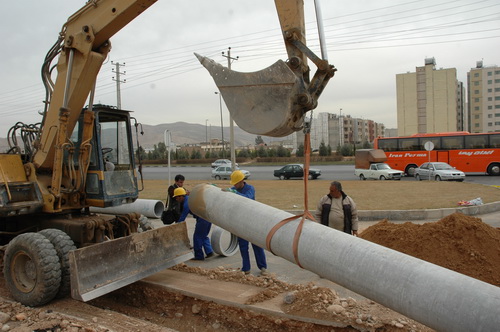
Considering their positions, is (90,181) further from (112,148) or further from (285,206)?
(285,206)

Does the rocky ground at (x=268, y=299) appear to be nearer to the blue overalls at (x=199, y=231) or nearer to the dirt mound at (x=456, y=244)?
the dirt mound at (x=456, y=244)

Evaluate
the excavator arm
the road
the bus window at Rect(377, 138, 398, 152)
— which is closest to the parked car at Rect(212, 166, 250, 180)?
the road

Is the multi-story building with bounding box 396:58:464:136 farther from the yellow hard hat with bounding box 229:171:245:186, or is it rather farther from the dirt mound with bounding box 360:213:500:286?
the yellow hard hat with bounding box 229:171:245:186

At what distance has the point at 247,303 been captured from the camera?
4.99 metres

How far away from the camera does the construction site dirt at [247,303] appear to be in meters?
4.61

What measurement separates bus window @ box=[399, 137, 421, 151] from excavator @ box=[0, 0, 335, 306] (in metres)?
28.2

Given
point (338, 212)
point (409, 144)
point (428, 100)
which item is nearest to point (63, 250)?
point (338, 212)

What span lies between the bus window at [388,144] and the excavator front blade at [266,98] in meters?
30.3

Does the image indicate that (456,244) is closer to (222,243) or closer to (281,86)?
(222,243)

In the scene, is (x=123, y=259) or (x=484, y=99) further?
(x=484, y=99)

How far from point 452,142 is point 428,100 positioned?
5753cm

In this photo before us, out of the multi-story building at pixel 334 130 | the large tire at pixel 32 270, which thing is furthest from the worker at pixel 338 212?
the multi-story building at pixel 334 130

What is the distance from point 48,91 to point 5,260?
2.65 metres

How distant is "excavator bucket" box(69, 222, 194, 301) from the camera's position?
194 inches
